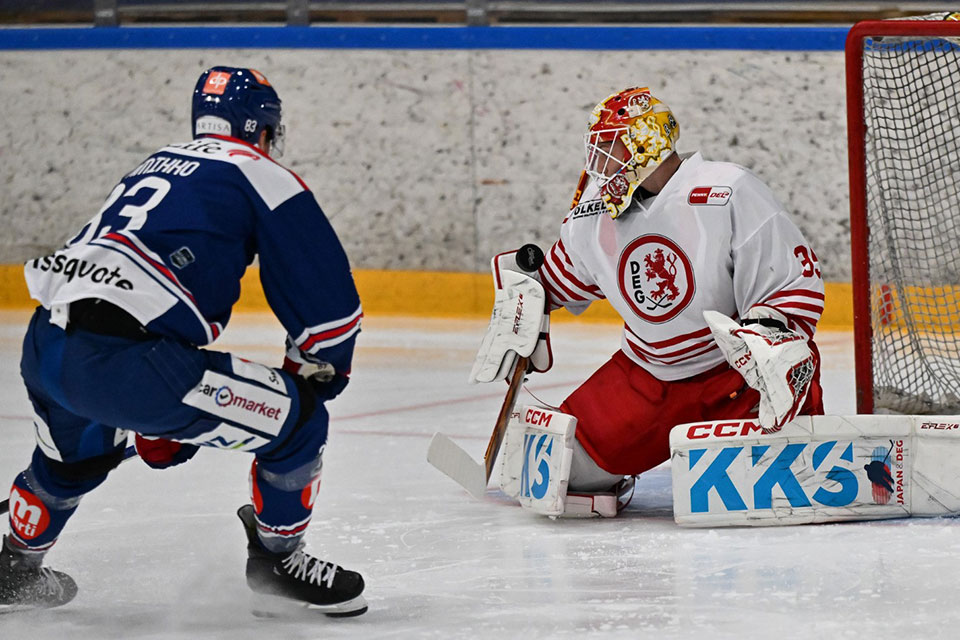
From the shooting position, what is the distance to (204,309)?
2.16 meters

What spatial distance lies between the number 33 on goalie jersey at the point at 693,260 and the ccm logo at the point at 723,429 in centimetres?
21

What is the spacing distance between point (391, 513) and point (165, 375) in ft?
3.48

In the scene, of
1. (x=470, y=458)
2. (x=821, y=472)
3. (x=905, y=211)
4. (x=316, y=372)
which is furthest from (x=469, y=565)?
(x=905, y=211)

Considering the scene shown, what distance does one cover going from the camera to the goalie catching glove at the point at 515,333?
3145mm

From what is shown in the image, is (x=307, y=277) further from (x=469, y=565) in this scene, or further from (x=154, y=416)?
(x=469, y=565)

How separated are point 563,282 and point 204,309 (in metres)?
1.19

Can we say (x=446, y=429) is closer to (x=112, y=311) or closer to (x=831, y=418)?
(x=831, y=418)

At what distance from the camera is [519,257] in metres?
3.26

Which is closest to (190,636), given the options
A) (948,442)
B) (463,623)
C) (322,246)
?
(463,623)

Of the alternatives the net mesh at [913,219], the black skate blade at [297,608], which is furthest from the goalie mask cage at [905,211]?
the black skate blade at [297,608]

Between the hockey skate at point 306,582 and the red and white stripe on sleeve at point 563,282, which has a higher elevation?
the red and white stripe on sleeve at point 563,282

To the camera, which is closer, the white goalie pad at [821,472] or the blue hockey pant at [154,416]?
the blue hockey pant at [154,416]

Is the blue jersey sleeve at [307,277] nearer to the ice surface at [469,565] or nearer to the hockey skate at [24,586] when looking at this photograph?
the ice surface at [469,565]

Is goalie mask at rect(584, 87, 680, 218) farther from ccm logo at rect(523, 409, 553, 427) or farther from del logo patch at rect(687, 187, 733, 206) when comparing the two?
ccm logo at rect(523, 409, 553, 427)
